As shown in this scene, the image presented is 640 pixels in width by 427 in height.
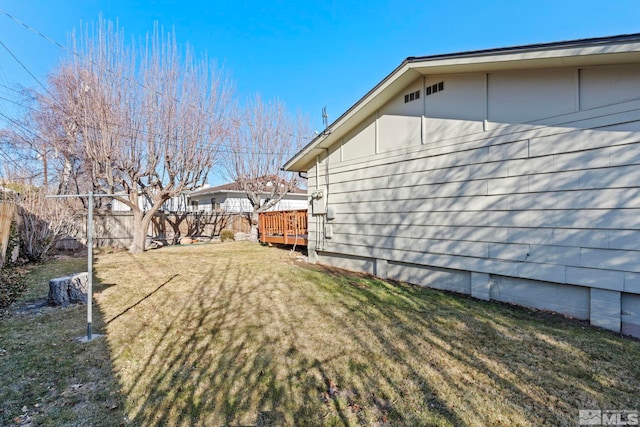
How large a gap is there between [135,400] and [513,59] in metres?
5.98

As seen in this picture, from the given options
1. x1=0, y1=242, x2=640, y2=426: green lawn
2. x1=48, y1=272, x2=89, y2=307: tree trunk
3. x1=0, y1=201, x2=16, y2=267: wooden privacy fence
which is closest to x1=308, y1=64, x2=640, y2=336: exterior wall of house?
x1=0, y1=242, x2=640, y2=426: green lawn

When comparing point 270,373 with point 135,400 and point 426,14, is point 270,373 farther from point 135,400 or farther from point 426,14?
point 426,14

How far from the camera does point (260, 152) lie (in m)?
15.5

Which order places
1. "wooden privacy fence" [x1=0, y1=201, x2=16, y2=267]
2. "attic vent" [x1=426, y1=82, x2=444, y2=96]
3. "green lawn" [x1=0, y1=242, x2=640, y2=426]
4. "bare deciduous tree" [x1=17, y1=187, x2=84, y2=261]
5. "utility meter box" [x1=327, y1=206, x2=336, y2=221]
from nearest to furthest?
"green lawn" [x1=0, y1=242, x2=640, y2=426], "attic vent" [x1=426, y1=82, x2=444, y2=96], "wooden privacy fence" [x1=0, y1=201, x2=16, y2=267], "utility meter box" [x1=327, y1=206, x2=336, y2=221], "bare deciduous tree" [x1=17, y1=187, x2=84, y2=261]

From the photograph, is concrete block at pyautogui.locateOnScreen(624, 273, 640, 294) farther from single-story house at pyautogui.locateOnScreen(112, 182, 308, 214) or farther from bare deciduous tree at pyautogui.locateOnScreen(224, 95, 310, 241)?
single-story house at pyautogui.locateOnScreen(112, 182, 308, 214)

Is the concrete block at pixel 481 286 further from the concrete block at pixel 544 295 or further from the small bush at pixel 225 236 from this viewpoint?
the small bush at pixel 225 236

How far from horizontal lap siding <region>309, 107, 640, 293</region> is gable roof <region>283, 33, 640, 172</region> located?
0.79 metres

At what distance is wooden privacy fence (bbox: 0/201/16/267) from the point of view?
6.21 meters

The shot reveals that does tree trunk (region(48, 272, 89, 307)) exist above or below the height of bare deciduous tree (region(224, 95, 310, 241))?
below

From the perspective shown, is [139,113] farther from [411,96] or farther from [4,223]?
[411,96]

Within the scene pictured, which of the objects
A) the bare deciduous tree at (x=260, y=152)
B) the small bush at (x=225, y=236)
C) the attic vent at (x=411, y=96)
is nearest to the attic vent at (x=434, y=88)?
the attic vent at (x=411, y=96)

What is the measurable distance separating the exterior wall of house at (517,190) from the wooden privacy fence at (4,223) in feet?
25.0

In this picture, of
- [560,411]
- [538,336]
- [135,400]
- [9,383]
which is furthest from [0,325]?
[538,336]

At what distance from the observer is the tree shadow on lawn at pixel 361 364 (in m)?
2.30
